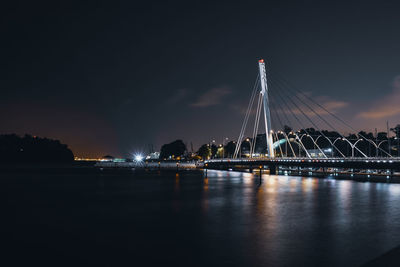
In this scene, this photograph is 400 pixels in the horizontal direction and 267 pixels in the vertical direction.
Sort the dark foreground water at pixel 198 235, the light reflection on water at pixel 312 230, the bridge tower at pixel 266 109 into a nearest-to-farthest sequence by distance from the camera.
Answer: the dark foreground water at pixel 198 235 → the light reflection on water at pixel 312 230 → the bridge tower at pixel 266 109

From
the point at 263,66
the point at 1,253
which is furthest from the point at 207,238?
the point at 263,66

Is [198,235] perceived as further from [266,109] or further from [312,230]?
[266,109]

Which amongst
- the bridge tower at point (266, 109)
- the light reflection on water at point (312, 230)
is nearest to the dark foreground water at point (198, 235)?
the light reflection on water at point (312, 230)

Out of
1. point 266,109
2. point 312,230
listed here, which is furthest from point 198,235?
point 266,109

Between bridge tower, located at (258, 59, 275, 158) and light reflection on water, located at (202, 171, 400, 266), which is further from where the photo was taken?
bridge tower, located at (258, 59, 275, 158)

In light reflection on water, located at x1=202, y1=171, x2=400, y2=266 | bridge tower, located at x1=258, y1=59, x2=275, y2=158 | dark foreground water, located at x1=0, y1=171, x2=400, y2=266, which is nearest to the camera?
dark foreground water, located at x1=0, y1=171, x2=400, y2=266

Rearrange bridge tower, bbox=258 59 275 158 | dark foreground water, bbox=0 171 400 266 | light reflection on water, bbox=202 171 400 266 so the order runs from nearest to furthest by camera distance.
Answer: dark foreground water, bbox=0 171 400 266, light reflection on water, bbox=202 171 400 266, bridge tower, bbox=258 59 275 158

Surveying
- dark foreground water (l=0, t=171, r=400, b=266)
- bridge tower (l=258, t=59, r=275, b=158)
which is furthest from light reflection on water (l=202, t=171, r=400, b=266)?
bridge tower (l=258, t=59, r=275, b=158)

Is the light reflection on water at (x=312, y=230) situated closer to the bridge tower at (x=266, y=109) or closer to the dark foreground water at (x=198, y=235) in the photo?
the dark foreground water at (x=198, y=235)

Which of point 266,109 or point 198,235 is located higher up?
point 266,109

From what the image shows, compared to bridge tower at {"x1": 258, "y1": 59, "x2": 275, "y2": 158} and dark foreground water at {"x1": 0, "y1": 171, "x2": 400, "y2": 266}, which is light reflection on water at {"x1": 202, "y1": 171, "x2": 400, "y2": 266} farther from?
bridge tower at {"x1": 258, "y1": 59, "x2": 275, "y2": 158}

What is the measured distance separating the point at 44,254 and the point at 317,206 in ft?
58.1

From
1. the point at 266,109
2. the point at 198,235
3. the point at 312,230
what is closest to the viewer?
the point at 198,235

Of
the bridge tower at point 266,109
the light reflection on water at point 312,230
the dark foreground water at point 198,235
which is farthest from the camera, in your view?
the bridge tower at point 266,109
